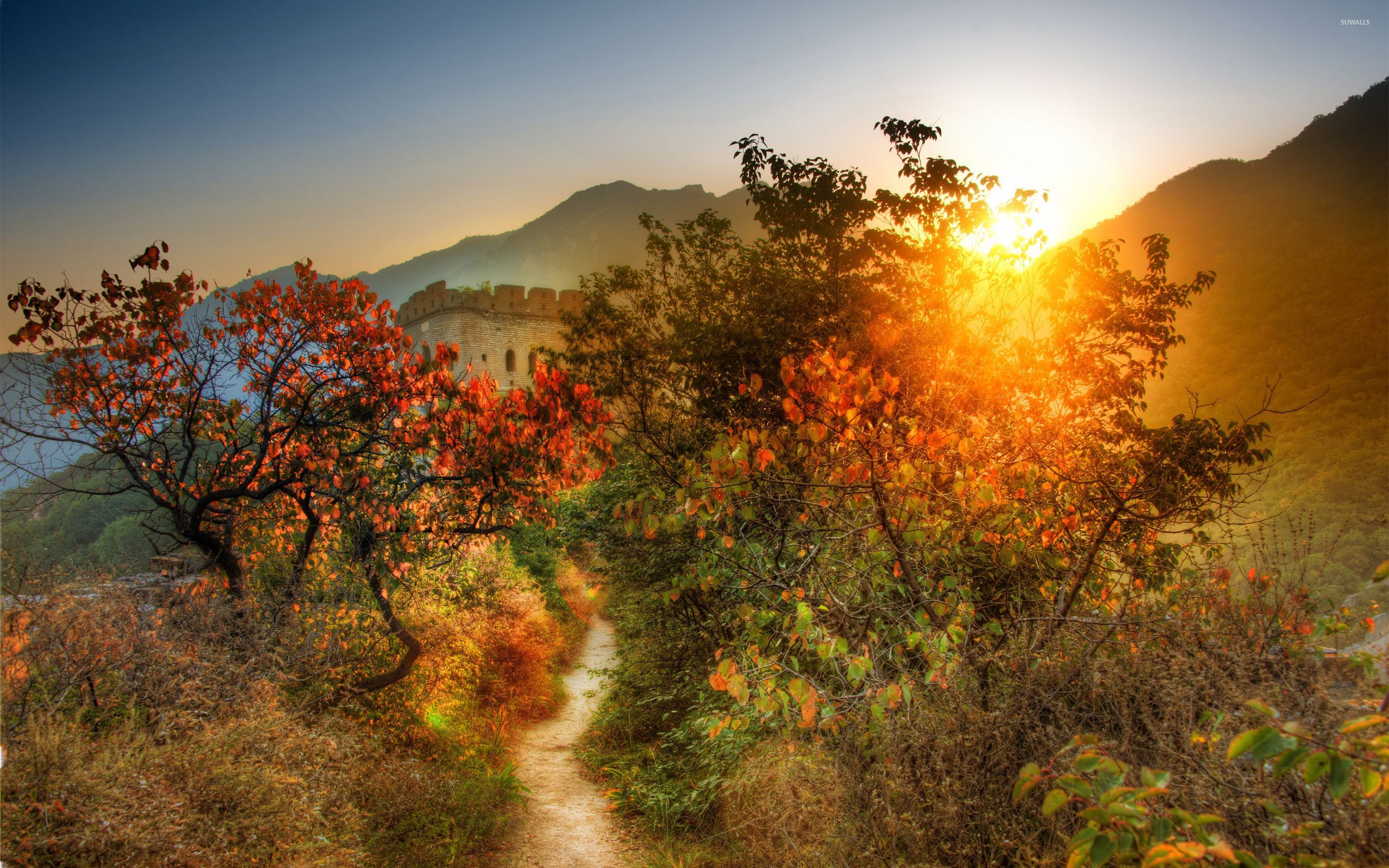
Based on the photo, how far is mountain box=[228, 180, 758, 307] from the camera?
119ft

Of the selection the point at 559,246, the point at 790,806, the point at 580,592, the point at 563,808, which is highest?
the point at 559,246

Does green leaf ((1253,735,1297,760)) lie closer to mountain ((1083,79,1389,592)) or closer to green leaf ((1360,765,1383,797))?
green leaf ((1360,765,1383,797))

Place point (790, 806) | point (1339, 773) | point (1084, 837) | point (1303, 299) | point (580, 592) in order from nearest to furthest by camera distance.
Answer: point (1339, 773) < point (1084, 837) < point (790, 806) < point (1303, 299) < point (580, 592)

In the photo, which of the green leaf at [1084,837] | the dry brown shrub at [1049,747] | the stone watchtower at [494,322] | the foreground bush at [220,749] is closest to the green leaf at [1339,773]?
the green leaf at [1084,837]

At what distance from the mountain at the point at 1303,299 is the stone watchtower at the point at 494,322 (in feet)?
68.5

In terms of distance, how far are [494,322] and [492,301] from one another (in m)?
0.96

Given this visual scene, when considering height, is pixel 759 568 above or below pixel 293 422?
below

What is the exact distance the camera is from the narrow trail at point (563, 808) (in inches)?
232

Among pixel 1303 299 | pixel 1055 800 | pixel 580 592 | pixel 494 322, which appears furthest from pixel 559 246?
pixel 1055 800

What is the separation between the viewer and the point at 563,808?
7.04m

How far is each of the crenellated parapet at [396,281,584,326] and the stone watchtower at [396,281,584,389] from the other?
0.08ft

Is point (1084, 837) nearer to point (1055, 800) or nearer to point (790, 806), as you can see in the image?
point (1055, 800)

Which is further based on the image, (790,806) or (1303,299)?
(1303,299)

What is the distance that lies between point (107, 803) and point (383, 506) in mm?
3165
